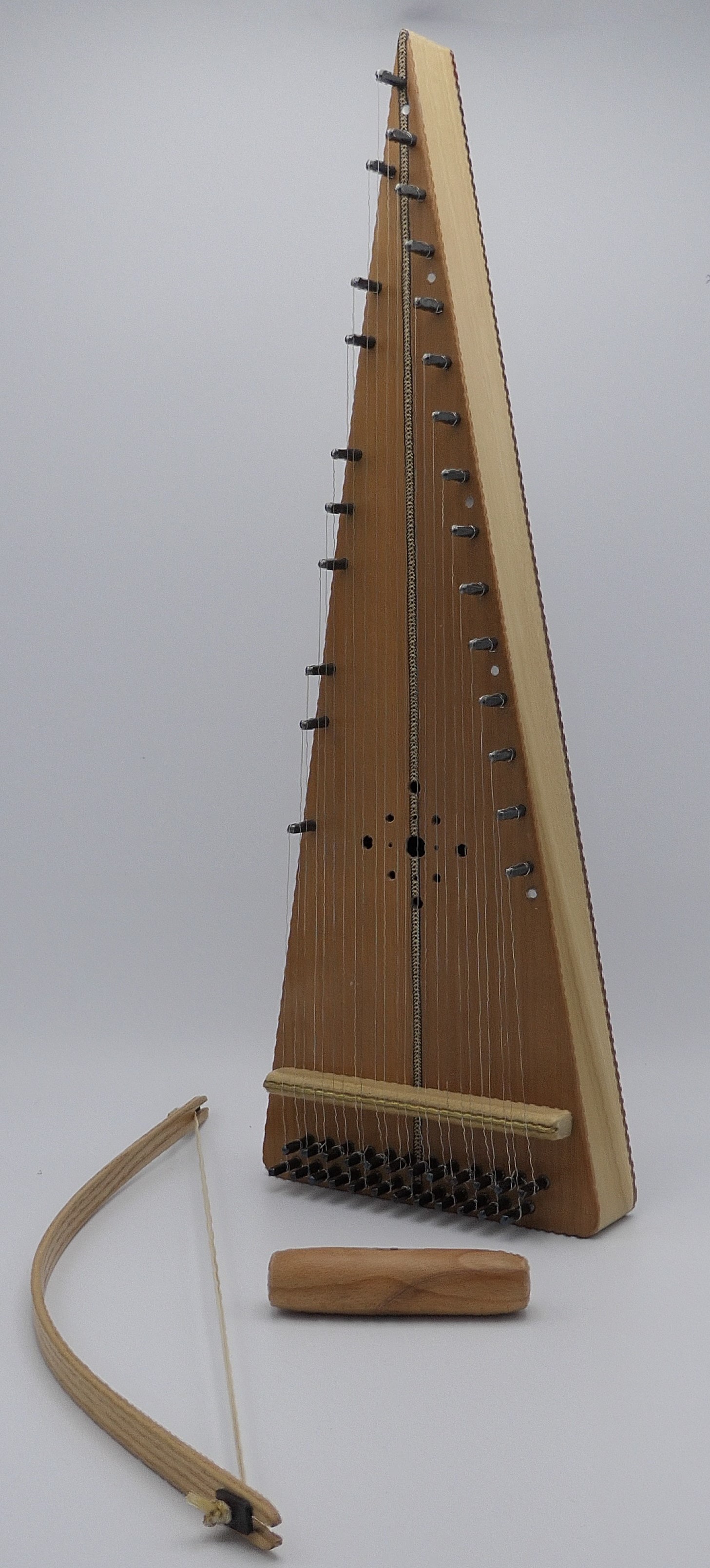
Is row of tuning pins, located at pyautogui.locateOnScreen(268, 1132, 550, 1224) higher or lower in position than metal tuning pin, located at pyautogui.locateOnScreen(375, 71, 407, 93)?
lower

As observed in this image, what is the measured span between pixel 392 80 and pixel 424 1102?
1569 mm

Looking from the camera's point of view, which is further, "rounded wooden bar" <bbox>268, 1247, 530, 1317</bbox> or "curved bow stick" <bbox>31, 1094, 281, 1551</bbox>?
"rounded wooden bar" <bbox>268, 1247, 530, 1317</bbox>

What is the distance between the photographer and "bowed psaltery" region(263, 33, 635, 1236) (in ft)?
8.11

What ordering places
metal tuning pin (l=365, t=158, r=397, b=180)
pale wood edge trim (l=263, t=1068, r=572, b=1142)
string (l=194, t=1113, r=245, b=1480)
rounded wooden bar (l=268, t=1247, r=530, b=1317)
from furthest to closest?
1. metal tuning pin (l=365, t=158, r=397, b=180)
2. pale wood edge trim (l=263, t=1068, r=572, b=1142)
3. rounded wooden bar (l=268, t=1247, r=530, b=1317)
4. string (l=194, t=1113, r=245, b=1480)

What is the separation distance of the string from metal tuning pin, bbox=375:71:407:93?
1731 millimetres

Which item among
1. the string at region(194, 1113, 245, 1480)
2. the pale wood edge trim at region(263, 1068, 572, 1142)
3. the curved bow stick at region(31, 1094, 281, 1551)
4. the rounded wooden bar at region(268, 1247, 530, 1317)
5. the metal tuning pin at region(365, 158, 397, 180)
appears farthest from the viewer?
the metal tuning pin at region(365, 158, 397, 180)

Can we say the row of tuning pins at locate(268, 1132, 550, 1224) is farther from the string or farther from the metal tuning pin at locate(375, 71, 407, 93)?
the metal tuning pin at locate(375, 71, 407, 93)

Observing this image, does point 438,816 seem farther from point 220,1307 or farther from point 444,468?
point 220,1307

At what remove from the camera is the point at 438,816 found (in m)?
2.59

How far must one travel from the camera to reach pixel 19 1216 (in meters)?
2.59

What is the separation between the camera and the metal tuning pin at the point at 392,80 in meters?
2.53

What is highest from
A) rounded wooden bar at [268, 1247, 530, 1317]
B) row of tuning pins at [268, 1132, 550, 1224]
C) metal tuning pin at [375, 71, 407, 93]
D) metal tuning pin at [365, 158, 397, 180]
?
metal tuning pin at [375, 71, 407, 93]

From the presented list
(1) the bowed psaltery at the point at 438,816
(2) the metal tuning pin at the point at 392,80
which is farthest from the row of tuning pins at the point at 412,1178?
(2) the metal tuning pin at the point at 392,80

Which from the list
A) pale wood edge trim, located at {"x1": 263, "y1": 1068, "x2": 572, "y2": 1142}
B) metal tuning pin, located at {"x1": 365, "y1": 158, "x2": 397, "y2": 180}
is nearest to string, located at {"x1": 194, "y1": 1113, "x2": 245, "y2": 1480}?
pale wood edge trim, located at {"x1": 263, "y1": 1068, "x2": 572, "y2": 1142}
